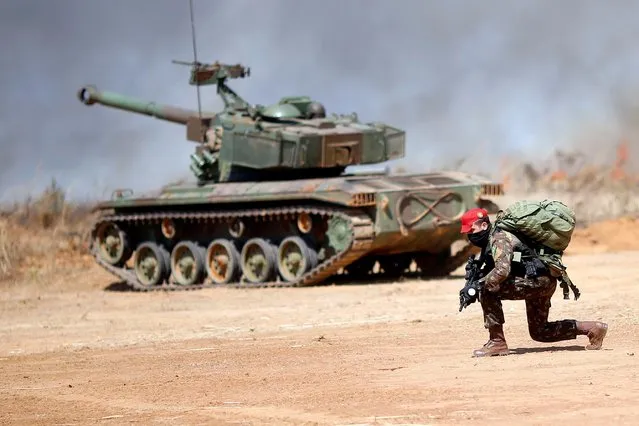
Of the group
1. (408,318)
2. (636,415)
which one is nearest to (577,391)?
(636,415)

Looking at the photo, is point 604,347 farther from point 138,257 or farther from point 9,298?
point 138,257

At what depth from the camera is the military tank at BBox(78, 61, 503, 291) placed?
22.2m

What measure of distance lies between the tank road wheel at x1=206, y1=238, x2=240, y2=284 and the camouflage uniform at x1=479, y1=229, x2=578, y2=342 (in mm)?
12643

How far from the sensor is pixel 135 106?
27.8m

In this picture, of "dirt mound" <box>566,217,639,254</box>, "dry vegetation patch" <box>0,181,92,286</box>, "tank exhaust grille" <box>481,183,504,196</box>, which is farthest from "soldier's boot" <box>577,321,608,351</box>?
"dirt mound" <box>566,217,639,254</box>

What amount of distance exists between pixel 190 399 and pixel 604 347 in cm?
352

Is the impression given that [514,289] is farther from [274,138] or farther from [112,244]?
[112,244]

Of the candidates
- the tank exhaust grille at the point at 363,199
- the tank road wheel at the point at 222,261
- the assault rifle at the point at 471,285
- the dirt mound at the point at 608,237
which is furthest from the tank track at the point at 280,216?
the assault rifle at the point at 471,285

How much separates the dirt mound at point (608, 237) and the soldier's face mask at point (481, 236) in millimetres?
16717

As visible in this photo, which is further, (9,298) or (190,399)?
(9,298)

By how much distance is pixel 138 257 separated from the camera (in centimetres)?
2584

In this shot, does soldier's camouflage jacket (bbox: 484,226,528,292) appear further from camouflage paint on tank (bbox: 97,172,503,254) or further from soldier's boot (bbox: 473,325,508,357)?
camouflage paint on tank (bbox: 97,172,503,254)

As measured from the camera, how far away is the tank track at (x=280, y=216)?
21.8 meters

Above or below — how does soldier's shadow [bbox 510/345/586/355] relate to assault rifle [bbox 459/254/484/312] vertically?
below
